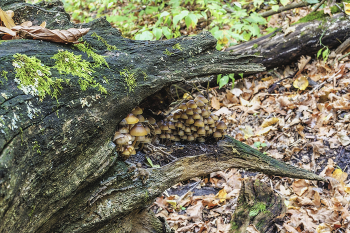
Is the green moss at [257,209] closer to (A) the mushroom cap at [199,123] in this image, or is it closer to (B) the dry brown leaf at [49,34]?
(A) the mushroom cap at [199,123]

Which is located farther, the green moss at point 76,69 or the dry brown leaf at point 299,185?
the dry brown leaf at point 299,185

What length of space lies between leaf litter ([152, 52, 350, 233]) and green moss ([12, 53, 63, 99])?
94.4 inches

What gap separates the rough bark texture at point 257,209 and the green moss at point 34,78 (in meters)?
2.26

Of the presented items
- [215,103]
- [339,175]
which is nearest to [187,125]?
[339,175]

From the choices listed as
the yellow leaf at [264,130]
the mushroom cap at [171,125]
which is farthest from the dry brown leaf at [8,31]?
the yellow leaf at [264,130]

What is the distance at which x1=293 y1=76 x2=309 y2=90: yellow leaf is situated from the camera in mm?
4824

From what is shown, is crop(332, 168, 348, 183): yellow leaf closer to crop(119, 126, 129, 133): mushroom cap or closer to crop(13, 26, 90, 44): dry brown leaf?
crop(119, 126, 129, 133): mushroom cap

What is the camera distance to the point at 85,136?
1.62m

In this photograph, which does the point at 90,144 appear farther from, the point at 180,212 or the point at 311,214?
the point at 311,214

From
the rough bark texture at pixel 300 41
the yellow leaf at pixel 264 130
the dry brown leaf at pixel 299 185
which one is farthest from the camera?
the rough bark texture at pixel 300 41

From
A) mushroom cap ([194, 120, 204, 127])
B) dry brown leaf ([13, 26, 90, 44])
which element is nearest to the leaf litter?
mushroom cap ([194, 120, 204, 127])

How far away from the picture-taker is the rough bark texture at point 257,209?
9.39 ft

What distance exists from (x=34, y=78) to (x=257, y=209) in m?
2.58

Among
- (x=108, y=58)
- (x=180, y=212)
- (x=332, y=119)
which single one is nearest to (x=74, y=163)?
(x=108, y=58)
